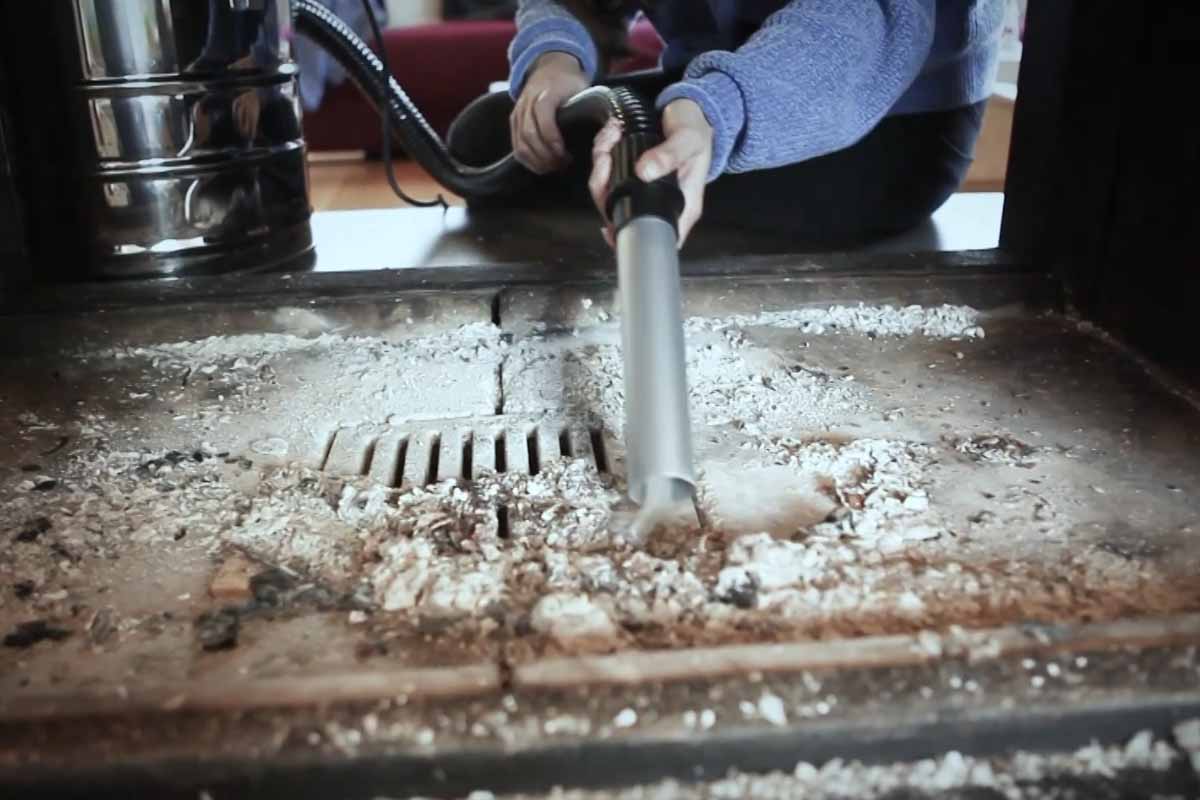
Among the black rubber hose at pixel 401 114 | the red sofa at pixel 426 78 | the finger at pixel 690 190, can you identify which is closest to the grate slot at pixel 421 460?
the finger at pixel 690 190

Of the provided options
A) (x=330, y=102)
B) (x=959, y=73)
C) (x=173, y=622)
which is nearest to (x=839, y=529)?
(x=173, y=622)

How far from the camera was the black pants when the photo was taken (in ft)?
3.78

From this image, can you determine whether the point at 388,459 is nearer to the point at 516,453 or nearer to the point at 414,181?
the point at 516,453

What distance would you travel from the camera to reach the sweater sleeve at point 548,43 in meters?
1.01

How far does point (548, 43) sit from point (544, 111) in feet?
0.41

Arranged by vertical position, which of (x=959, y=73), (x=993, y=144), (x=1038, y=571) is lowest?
(x=993, y=144)

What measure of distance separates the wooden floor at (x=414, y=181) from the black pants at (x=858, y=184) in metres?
1.07

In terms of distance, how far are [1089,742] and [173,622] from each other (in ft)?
1.29

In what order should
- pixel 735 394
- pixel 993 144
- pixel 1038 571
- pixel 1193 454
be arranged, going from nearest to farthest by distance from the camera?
pixel 1038 571 < pixel 1193 454 < pixel 735 394 < pixel 993 144

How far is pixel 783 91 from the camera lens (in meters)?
0.78

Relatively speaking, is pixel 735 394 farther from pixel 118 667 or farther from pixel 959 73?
pixel 959 73

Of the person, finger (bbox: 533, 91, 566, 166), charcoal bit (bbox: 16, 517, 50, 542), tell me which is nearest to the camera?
charcoal bit (bbox: 16, 517, 50, 542)

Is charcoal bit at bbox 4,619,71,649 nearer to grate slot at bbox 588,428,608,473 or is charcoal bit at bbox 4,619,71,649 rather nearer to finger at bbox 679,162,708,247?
grate slot at bbox 588,428,608,473

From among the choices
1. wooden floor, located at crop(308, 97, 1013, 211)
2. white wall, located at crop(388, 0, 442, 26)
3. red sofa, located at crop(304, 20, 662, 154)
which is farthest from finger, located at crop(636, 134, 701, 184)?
white wall, located at crop(388, 0, 442, 26)
